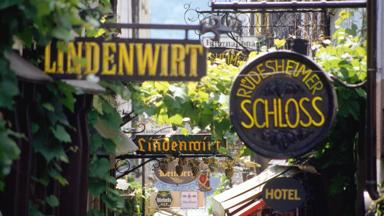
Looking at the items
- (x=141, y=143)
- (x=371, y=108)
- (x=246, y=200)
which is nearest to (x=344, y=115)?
(x=371, y=108)

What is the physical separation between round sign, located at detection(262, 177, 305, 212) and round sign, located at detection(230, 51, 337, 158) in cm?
267

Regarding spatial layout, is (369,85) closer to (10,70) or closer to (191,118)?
(191,118)

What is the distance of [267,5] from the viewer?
10.9m

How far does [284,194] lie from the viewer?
467 inches

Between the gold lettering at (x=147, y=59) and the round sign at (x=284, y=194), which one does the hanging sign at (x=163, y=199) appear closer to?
the round sign at (x=284, y=194)

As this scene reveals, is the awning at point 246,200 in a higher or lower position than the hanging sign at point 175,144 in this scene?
lower

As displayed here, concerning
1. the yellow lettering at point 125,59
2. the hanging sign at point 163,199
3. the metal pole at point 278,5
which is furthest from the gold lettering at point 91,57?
the hanging sign at point 163,199

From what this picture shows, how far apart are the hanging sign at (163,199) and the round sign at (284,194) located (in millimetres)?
23750

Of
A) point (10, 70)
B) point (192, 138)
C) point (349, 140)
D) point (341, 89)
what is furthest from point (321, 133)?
point (192, 138)

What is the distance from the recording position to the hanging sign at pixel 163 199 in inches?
1400

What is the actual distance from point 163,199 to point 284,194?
945 inches

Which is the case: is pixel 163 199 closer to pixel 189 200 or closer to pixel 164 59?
pixel 189 200

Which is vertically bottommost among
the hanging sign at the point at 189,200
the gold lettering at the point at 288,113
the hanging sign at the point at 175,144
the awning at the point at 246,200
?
the hanging sign at the point at 189,200

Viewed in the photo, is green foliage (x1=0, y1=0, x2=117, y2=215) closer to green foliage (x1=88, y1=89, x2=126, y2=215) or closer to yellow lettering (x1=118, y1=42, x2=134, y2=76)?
yellow lettering (x1=118, y1=42, x2=134, y2=76)
